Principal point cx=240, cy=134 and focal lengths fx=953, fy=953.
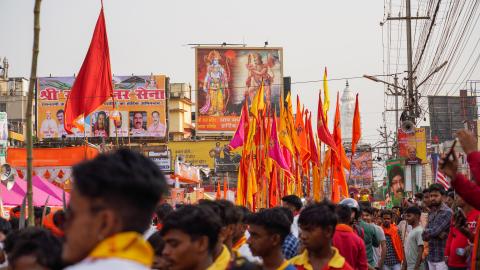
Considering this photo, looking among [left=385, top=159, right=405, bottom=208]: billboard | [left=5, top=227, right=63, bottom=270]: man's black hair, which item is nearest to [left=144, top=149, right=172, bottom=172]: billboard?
[left=385, top=159, right=405, bottom=208]: billboard

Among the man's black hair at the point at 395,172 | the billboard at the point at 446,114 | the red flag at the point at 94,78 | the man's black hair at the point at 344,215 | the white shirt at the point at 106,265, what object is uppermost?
the billboard at the point at 446,114

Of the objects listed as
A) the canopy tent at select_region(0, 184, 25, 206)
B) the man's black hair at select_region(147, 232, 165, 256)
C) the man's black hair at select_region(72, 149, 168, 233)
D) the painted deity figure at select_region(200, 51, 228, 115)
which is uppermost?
the painted deity figure at select_region(200, 51, 228, 115)

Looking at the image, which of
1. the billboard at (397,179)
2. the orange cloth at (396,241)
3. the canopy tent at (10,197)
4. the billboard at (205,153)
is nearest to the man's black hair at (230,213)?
the orange cloth at (396,241)

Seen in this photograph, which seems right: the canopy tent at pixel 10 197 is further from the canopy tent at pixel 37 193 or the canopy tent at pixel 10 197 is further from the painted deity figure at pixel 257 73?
the painted deity figure at pixel 257 73

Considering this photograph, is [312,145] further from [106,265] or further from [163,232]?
[106,265]

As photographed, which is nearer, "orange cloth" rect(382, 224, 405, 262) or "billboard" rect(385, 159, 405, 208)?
"orange cloth" rect(382, 224, 405, 262)

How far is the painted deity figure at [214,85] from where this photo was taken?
66.1 metres

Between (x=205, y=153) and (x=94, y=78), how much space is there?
5772 centimetres

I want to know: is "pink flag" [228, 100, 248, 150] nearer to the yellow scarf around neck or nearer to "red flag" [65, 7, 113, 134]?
"red flag" [65, 7, 113, 134]

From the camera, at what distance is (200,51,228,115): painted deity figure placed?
66.1 metres

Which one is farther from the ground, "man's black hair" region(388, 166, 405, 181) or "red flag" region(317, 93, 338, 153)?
"red flag" region(317, 93, 338, 153)

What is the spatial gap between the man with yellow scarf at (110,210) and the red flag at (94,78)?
9.81 meters

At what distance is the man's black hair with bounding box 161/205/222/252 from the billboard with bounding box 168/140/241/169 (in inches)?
2515

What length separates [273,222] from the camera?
20.5 feet
